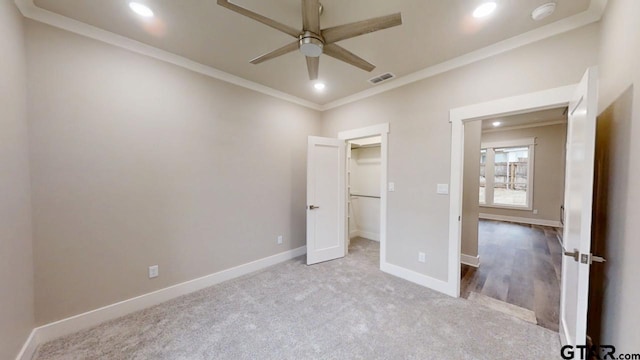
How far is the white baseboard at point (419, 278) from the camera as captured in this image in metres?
2.64

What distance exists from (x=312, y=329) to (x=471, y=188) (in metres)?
3.12

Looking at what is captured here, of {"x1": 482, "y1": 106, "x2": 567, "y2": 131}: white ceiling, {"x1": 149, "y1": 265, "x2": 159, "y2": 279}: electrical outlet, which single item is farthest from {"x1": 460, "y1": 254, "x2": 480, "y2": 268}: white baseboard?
{"x1": 149, "y1": 265, "x2": 159, "y2": 279}: electrical outlet

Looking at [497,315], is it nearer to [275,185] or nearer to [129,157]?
[275,185]

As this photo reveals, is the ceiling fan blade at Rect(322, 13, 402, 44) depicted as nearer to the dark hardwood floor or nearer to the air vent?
the air vent

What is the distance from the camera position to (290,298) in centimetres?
255

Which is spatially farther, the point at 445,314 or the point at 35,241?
the point at 445,314

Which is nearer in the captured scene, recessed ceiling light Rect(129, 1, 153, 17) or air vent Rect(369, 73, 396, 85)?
recessed ceiling light Rect(129, 1, 153, 17)

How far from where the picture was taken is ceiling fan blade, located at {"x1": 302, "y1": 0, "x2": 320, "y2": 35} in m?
1.36

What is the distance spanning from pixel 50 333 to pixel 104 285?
442mm

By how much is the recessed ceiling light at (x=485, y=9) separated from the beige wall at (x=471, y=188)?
1.94 m

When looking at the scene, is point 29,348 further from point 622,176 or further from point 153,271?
point 622,176

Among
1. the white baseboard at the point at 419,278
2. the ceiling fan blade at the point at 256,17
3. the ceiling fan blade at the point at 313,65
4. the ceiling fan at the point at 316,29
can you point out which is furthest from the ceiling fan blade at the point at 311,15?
the white baseboard at the point at 419,278

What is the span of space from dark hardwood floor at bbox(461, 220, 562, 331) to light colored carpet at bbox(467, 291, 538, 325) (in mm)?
54

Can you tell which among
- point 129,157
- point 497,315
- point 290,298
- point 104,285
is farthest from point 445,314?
point 129,157
